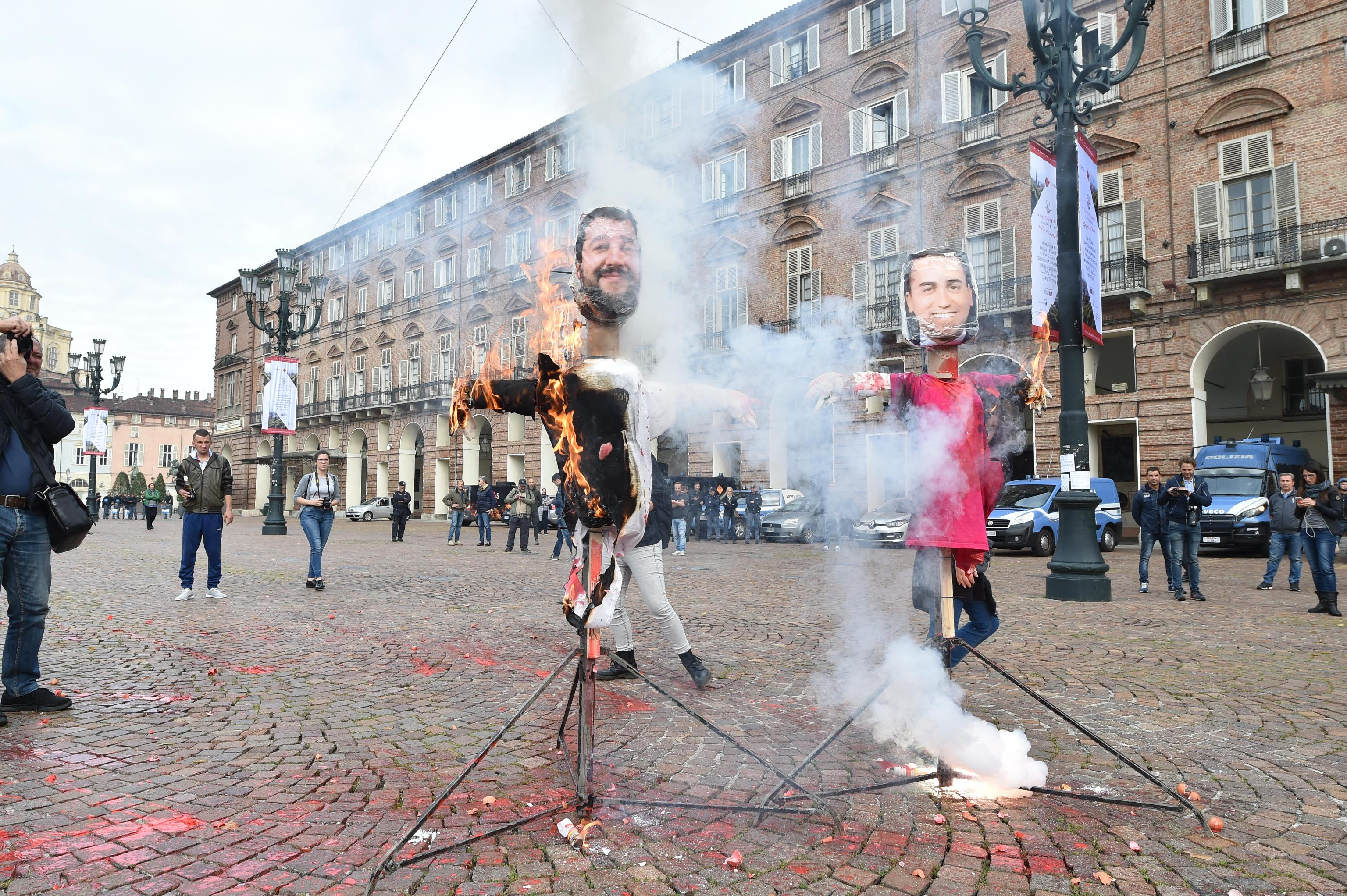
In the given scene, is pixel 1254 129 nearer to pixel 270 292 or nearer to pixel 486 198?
pixel 486 198

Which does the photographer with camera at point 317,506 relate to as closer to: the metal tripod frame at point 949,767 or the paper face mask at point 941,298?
the metal tripod frame at point 949,767

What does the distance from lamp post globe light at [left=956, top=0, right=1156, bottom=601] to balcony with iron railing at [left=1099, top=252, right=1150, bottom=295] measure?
11.5 m

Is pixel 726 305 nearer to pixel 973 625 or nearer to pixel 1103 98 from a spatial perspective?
pixel 973 625

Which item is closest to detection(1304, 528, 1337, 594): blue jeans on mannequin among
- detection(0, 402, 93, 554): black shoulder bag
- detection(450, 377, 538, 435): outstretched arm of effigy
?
detection(450, 377, 538, 435): outstretched arm of effigy

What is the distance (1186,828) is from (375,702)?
3901mm

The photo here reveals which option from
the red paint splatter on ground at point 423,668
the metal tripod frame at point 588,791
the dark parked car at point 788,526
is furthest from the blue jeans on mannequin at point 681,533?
the metal tripod frame at point 588,791

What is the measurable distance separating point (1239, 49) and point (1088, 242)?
13.6 m

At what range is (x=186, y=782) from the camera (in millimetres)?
3340

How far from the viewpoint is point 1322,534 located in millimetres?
9250

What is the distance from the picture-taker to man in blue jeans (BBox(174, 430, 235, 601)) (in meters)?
8.60

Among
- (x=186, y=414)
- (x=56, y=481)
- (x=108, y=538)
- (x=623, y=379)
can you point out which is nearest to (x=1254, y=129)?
(x=623, y=379)

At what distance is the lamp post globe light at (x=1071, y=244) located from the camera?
8930 millimetres

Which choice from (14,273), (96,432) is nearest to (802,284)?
(96,432)

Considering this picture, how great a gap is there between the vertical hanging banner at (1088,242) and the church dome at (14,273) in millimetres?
112919
